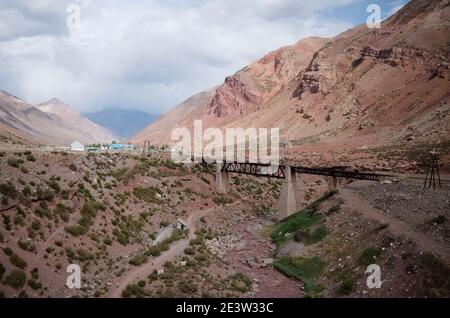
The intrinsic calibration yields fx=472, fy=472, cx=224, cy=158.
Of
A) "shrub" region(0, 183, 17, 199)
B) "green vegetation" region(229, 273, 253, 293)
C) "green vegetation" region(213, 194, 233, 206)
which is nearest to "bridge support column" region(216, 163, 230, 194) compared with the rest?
"green vegetation" region(213, 194, 233, 206)

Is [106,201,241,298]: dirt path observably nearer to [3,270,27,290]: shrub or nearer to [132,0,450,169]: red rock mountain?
[3,270,27,290]: shrub

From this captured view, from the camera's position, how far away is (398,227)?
1195 inches

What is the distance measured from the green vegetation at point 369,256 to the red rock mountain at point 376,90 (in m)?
52.6

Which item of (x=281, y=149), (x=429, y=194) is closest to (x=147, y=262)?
(x=429, y=194)

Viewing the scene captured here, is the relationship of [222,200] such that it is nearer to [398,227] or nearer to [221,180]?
[221,180]

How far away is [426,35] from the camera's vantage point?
112375mm

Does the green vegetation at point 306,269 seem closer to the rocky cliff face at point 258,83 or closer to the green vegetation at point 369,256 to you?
the green vegetation at point 369,256

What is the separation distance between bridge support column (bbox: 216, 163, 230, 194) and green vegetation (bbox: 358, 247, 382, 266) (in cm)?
3068

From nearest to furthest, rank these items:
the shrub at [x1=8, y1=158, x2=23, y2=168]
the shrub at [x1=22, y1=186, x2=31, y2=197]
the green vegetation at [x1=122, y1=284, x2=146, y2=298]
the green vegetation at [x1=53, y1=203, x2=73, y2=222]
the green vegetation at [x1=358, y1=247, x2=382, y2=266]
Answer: the green vegetation at [x1=122, y1=284, x2=146, y2=298] < the green vegetation at [x1=358, y1=247, x2=382, y2=266] < the shrub at [x1=22, y1=186, x2=31, y2=197] < the green vegetation at [x1=53, y1=203, x2=73, y2=222] < the shrub at [x1=8, y1=158, x2=23, y2=168]

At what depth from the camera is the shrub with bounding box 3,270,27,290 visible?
2442cm

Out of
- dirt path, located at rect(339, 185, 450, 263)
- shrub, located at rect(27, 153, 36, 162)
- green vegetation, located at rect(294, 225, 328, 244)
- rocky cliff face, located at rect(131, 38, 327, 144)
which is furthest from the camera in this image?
rocky cliff face, located at rect(131, 38, 327, 144)

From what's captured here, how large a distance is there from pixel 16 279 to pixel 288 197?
2924cm
